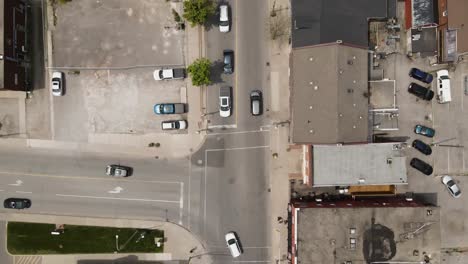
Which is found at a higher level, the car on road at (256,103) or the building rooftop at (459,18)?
the building rooftop at (459,18)

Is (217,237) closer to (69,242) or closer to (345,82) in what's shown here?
(69,242)

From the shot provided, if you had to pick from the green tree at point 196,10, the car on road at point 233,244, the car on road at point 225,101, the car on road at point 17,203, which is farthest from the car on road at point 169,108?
the car on road at point 17,203

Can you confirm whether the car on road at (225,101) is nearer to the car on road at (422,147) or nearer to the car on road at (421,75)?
the car on road at (421,75)

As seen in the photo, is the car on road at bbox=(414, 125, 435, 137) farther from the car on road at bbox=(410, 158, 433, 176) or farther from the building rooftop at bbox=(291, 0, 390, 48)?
the building rooftop at bbox=(291, 0, 390, 48)

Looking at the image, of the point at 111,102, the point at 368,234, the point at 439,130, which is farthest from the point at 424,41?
the point at 111,102

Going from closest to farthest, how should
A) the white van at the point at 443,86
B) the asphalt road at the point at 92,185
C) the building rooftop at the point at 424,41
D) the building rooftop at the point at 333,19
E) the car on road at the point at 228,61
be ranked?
the building rooftop at the point at 333,19
the building rooftop at the point at 424,41
the white van at the point at 443,86
the car on road at the point at 228,61
the asphalt road at the point at 92,185

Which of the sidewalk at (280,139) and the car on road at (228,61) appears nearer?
the car on road at (228,61)
